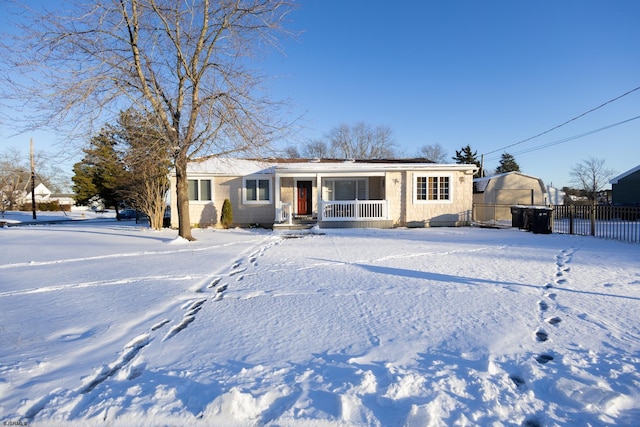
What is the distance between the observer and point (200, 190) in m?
15.8

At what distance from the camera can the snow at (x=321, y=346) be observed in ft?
7.11

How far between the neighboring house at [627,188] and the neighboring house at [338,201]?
1485cm

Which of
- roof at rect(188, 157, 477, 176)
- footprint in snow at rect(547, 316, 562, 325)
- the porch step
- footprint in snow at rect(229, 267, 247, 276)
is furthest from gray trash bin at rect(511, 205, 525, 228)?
footprint in snow at rect(229, 267, 247, 276)

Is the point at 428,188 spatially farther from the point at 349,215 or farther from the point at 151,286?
the point at 151,286

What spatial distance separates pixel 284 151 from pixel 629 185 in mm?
24366

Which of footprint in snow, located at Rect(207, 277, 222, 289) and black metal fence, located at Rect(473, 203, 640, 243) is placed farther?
black metal fence, located at Rect(473, 203, 640, 243)

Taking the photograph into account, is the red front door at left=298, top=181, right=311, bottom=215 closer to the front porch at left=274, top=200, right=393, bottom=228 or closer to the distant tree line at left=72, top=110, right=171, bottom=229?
the front porch at left=274, top=200, right=393, bottom=228

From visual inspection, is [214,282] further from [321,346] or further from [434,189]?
[434,189]

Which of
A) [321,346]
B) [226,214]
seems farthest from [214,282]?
[226,214]

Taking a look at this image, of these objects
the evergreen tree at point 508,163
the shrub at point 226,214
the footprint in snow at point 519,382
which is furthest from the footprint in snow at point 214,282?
the evergreen tree at point 508,163

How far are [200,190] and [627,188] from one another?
90.1ft

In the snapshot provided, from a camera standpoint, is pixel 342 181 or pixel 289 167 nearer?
pixel 289 167

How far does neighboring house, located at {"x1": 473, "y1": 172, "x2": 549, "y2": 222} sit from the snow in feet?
52.8

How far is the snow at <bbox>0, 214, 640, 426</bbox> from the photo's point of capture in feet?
7.11
